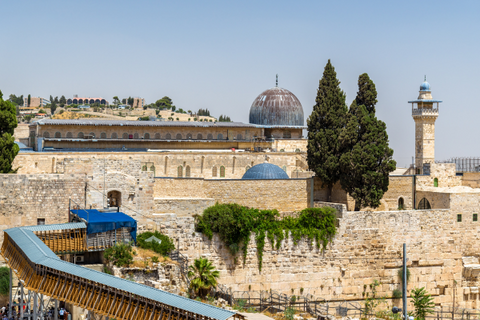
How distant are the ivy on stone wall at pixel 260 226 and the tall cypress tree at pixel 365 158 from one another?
10.7 ft

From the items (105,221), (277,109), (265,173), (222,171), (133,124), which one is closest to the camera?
(105,221)

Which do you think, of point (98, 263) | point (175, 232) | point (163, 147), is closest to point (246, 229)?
point (175, 232)

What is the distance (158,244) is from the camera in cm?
2447

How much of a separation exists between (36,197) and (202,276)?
6.79 m

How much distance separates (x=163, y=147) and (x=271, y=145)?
7469 mm

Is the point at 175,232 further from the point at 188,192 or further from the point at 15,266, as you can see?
the point at 15,266

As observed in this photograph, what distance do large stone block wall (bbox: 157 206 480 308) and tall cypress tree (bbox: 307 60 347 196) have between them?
3.73 meters

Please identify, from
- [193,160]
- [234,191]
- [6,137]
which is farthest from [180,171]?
[6,137]

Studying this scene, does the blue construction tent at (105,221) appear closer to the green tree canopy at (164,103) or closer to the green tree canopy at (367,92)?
the green tree canopy at (367,92)

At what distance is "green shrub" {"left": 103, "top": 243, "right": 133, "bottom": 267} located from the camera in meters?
22.7

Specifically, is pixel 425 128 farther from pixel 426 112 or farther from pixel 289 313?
pixel 289 313

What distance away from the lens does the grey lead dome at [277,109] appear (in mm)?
45750

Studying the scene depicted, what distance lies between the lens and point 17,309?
2256 centimetres

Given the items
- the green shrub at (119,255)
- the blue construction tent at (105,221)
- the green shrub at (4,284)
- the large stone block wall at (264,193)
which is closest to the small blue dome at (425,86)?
the large stone block wall at (264,193)
